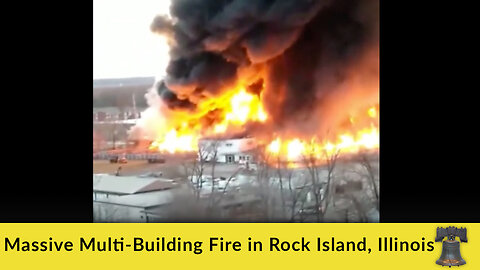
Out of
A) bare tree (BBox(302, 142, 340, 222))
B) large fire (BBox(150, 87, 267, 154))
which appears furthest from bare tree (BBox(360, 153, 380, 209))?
large fire (BBox(150, 87, 267, 154))

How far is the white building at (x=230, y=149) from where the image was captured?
5.50 m

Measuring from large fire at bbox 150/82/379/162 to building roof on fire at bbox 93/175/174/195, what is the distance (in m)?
0.23

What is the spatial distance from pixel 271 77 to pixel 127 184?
4.16 feet

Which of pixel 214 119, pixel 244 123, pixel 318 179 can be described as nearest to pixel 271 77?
pixel 244 123

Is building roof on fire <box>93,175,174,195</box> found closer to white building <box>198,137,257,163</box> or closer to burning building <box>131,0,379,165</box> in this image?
burning building <box>131,0,379,165</box>

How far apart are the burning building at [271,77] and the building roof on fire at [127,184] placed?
24cm

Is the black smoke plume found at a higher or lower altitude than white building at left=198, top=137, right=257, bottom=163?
higher

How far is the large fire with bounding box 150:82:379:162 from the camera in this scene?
17.9 feet
